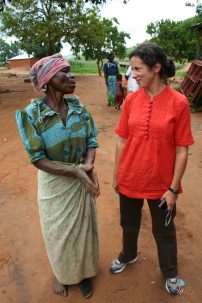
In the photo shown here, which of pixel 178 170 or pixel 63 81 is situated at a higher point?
pixel 63 81

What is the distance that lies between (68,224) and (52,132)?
0.68 meters

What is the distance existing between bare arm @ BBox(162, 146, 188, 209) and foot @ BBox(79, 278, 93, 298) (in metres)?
0.97

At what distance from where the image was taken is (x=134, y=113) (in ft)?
7.35

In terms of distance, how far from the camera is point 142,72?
211cm

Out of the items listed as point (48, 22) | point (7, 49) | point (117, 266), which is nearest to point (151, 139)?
point (117, 266)

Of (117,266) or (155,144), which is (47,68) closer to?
(155,144)

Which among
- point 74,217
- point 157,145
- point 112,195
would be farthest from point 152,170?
point 112,195

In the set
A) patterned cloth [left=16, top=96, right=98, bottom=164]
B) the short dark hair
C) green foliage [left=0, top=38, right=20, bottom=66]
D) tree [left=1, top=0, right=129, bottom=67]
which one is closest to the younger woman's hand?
patterned cloth [left=16, top=96, right=98, bottom=164]

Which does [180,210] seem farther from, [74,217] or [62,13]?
[62,13]

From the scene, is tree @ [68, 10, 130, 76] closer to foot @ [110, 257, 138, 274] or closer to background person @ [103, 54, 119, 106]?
background person @ [103, 54, 119, 106]

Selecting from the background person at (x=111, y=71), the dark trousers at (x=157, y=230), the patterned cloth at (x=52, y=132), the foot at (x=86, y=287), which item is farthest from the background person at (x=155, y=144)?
the background person at (x=111, y=71)

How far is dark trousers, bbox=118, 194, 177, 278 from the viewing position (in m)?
2.39

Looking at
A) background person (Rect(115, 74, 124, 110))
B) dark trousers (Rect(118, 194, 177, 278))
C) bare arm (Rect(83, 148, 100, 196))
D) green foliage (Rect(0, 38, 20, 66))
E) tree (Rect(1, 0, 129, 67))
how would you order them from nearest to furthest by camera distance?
bare arm (Rect(83, 148, 100, 196)) < dark trousers (Rect(118, 194, 177, 278)) < background person (Rect(115, 74, 124, 110)) < tree (Rect(1, 0, 129, 67)) < green foliage (Rect(0, 38, 20, 66))

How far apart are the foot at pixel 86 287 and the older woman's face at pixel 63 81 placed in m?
1.52
